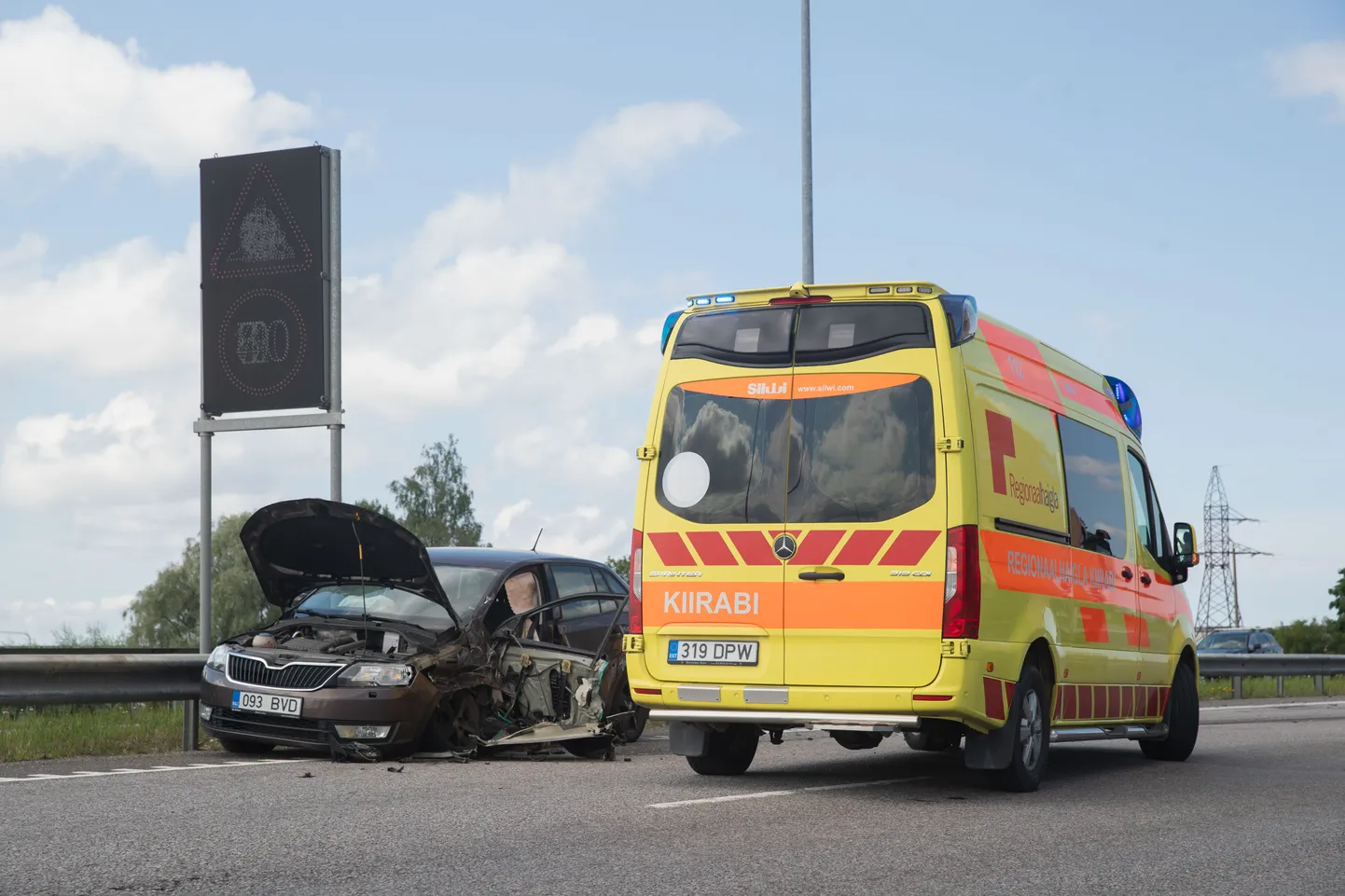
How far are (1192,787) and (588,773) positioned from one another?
3.86 meters

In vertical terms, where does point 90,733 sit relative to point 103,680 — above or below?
below

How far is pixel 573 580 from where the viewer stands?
13680mm

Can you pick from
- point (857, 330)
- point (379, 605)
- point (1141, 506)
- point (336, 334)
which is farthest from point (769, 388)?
point (336, 334)

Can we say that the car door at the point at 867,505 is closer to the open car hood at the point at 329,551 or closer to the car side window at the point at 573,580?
the open car hood at the point at 329,551

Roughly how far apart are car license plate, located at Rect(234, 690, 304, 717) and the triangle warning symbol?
27.0 ft

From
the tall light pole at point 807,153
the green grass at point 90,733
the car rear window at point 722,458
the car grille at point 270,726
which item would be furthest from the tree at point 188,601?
the car rear window at point 722,458

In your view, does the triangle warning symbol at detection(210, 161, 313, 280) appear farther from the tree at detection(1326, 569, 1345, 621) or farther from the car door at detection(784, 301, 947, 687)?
the tree at detection(1326, 569, 1345, 621)

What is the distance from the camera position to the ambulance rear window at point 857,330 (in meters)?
9.48

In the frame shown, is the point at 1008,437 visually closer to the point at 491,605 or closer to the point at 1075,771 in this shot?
the point at 1075,771

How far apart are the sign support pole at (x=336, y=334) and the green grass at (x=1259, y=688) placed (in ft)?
49.2

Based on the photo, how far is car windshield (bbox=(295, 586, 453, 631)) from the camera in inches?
475

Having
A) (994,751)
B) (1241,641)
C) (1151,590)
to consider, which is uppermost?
(1151,590)

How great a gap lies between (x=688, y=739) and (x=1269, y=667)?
18.5m

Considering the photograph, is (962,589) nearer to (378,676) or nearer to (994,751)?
(994,751)
